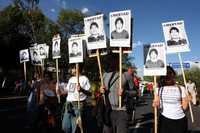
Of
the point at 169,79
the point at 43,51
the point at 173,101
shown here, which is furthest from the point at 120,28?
the point at 43,51

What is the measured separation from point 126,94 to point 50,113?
3184 mm

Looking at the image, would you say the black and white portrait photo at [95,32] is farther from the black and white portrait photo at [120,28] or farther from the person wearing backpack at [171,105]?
the person wearing backpack at [171,105]

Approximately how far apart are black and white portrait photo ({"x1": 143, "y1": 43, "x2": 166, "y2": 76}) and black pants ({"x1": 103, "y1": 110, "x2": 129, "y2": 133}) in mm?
1394

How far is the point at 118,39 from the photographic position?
877 cm

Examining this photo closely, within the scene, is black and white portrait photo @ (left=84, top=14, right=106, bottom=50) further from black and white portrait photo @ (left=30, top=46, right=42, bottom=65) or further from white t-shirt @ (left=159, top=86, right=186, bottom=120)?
black and white portrait photo @ (left=30, top=46, right=42, bottom=65)

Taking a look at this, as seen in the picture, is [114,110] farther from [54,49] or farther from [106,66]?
[54,49]

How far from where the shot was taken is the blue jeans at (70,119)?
9.73 meters

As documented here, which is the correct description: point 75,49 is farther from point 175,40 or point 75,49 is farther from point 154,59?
point 154,59

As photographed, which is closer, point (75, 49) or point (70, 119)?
point (70, 119)

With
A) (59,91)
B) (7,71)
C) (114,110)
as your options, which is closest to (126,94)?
(114,110)

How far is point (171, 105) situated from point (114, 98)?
3.13 ft

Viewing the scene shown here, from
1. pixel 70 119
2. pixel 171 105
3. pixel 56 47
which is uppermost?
pixel 56 47

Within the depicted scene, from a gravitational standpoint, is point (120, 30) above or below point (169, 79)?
above

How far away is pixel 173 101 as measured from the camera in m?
8.17
